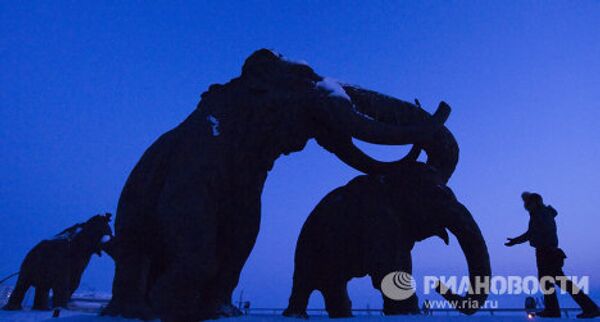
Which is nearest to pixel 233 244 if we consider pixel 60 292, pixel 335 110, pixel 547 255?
pixel 335 110

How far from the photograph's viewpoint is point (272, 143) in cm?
402

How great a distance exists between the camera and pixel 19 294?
7539 mm

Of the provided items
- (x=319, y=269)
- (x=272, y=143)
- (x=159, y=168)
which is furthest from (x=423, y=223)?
(x=159, y=168)

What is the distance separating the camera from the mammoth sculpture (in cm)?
461

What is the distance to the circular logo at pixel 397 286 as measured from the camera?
171 inches

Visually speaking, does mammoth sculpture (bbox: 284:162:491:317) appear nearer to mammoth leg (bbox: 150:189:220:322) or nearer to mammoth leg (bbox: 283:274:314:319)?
mammoth leg (bbox: 283:274:314:319)

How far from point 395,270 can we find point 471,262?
859 millimetres

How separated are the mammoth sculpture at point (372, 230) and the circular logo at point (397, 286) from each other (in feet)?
0.32

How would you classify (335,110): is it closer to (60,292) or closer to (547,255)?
(547,255)

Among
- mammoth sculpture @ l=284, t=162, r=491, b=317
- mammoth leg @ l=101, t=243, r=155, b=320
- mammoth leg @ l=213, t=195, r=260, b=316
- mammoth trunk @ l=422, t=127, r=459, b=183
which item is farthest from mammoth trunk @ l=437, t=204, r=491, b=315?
mammoth leg @ l=101, t=243, r=155, b=320

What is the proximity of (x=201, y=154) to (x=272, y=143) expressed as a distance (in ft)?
2.21

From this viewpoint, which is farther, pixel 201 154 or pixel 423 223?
pixel 423 223

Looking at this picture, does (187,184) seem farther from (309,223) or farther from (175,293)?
(309,223)

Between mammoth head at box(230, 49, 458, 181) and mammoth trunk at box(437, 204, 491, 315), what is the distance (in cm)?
82
